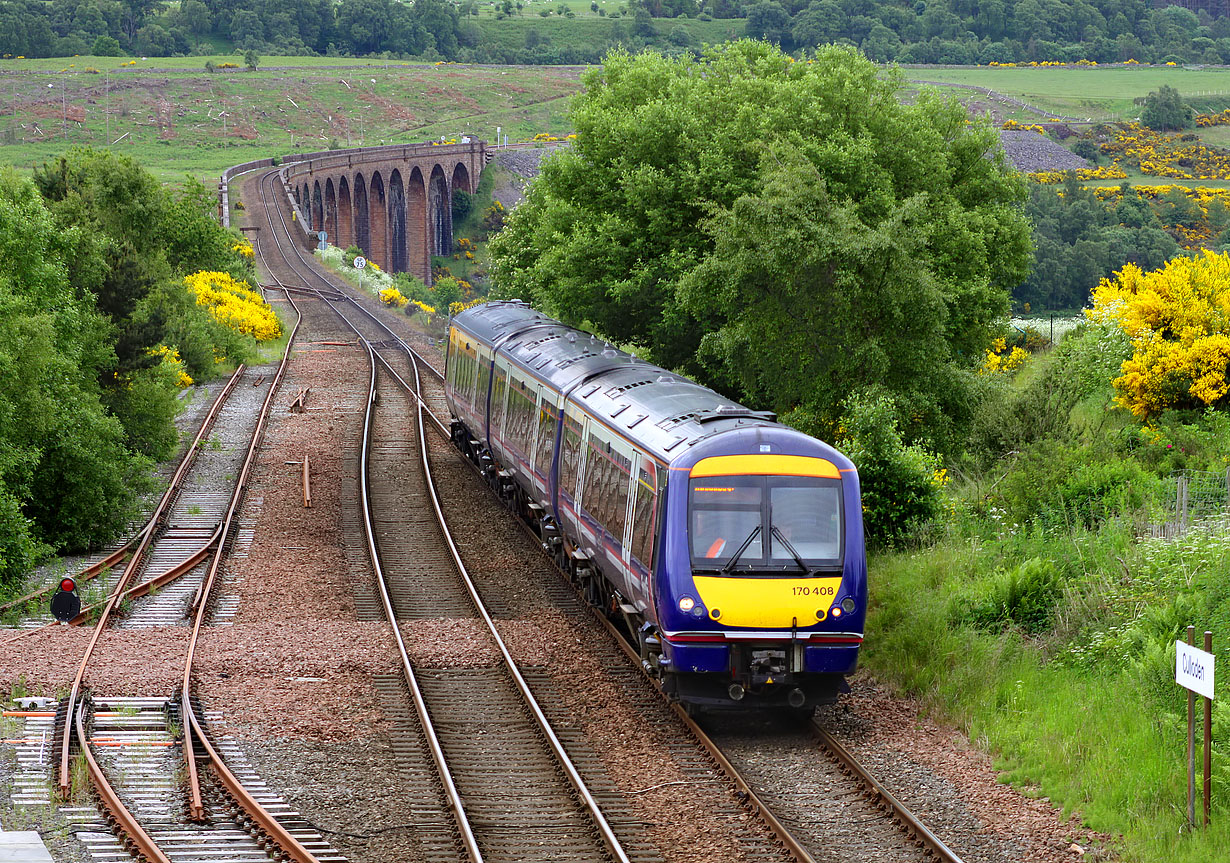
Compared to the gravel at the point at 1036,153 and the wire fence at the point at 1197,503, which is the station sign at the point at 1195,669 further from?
the gravel at the point at 1036,153

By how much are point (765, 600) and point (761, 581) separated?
200mm

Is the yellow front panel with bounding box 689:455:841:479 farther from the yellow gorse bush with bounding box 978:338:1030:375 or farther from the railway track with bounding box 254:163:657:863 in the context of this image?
the yellow gorse bush with bounding box 978:338:1030:375

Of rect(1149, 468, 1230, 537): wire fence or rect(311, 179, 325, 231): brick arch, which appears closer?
rect(1149, 468, 1230, 537): wire fence

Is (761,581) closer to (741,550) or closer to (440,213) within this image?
(741,550)

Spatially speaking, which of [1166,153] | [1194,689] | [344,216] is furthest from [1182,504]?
[1166,153]

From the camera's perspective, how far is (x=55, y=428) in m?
24.4

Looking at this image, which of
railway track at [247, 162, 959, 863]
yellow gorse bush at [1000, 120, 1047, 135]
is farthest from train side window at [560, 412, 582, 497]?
yellow gorse bush at [1000, 120, 1047, 135]

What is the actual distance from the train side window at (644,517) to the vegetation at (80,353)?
10.7m

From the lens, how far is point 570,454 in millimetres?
19266

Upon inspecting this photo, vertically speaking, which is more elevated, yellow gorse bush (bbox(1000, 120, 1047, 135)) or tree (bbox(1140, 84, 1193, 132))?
tree (bbox(1140, 84, 1193, 132))

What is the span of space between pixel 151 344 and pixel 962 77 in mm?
181434

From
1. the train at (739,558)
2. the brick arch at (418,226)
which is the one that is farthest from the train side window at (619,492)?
the brick arch at (418,226)

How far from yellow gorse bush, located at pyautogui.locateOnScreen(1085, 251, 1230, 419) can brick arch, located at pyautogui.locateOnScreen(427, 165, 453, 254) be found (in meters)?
105

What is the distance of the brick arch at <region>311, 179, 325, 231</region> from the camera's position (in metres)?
101
